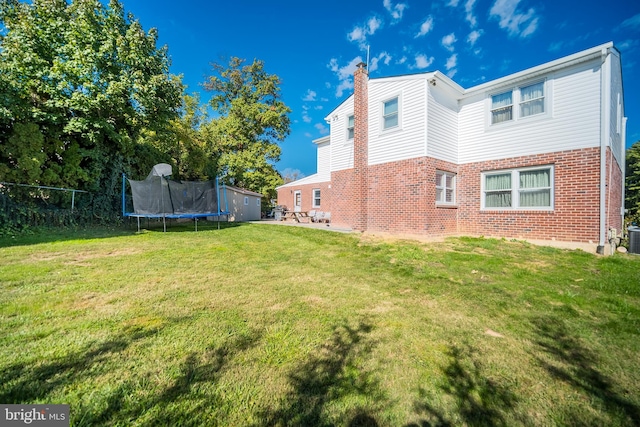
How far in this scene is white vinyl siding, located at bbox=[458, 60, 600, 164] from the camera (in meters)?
6.62

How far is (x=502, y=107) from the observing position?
8.22 metres

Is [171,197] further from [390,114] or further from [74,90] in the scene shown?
[390,114]

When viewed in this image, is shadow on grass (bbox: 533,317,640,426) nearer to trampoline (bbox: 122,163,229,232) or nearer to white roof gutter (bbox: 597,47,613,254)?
white roof gutter (bbox: 597,47,613,254)

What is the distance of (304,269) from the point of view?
444 cm

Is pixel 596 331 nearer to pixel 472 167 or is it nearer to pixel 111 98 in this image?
pixel 472 167

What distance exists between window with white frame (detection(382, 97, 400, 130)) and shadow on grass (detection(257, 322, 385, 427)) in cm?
872

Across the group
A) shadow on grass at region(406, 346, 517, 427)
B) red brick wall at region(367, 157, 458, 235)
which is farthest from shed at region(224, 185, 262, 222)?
shadow on grass at region(406, 346, 517, 427)

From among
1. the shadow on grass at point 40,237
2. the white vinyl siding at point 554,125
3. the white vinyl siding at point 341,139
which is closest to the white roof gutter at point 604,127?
the white vinyl siding at point 554,125

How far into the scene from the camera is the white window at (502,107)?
8.10m

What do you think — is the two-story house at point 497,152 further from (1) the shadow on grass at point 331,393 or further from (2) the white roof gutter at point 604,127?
(1) the shadow on grass at point 331,393

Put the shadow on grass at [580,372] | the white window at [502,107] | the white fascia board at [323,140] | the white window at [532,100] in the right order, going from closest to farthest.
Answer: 1. the shadow on grass at [580,372]
2. the white window at [532,100]
3. the white window at [502,107]
4. the white fascia board at [323,140]

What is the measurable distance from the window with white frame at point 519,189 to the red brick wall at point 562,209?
0.18m

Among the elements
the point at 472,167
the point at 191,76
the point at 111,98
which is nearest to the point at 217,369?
the point at 472,167

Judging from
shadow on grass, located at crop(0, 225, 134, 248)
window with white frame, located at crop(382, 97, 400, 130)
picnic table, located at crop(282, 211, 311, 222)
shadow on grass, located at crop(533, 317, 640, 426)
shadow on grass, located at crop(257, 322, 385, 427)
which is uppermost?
window with white frame, located at crop(382, 97, 400, 130)
